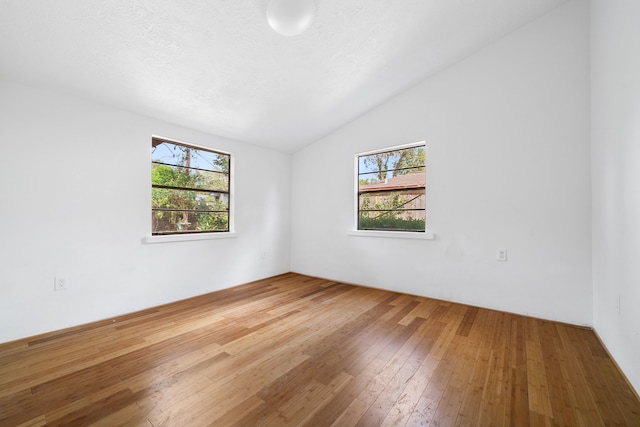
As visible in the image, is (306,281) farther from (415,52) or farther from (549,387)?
(415,52)

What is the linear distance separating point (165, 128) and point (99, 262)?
5.49 feet

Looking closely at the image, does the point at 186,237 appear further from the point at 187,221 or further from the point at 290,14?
the point at 290,14

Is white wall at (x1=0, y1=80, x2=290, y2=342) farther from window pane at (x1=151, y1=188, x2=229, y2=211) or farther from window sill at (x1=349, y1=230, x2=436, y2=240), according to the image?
window sill at (x1=349, y1=230, x2=436, y2=240)

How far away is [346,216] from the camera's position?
4.26 meters

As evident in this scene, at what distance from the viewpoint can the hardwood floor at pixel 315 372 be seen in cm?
145

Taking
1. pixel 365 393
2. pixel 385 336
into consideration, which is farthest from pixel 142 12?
pixel 385 336

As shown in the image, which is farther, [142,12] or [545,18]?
[545,18]

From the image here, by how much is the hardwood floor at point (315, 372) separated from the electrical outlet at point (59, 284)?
1.33ft

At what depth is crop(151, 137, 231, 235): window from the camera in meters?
3.27

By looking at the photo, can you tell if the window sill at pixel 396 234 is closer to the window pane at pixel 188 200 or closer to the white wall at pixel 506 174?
the white wall at pixel 506 174

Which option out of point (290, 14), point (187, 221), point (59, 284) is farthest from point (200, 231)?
point (290, 14)

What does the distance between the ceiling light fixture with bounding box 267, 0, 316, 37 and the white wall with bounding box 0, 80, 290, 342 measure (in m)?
2.02

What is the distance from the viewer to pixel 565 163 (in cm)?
267

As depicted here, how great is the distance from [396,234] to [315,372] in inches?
90.3
